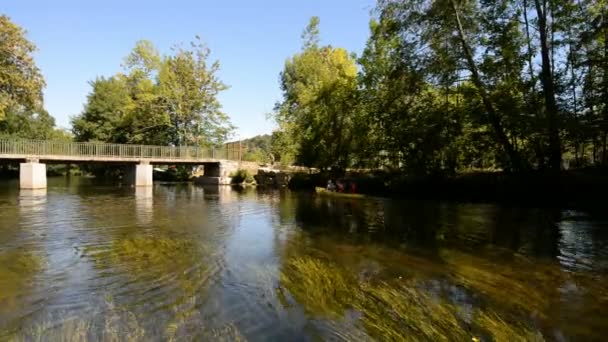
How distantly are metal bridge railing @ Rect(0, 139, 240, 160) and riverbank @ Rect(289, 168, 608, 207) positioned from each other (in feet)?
64.9

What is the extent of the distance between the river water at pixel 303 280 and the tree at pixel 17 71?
24.8 meters

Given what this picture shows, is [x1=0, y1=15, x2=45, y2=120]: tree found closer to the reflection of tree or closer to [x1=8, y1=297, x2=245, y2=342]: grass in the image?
the reflection of tree

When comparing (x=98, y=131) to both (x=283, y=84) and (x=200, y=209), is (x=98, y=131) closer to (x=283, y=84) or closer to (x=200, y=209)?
(x=283, y=84)

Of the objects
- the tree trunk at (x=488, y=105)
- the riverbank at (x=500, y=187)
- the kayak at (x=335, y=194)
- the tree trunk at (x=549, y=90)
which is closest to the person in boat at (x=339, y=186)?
the kayak at (x=335, y=194)

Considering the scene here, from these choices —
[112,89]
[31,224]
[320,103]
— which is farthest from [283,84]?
[31,224]

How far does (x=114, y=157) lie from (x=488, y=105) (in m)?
30.3

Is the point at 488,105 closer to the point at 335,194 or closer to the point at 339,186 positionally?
the point at 335,194

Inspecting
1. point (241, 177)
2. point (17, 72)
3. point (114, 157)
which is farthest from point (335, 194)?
point (17, 72)

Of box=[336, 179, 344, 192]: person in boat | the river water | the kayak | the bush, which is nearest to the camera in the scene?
the river water

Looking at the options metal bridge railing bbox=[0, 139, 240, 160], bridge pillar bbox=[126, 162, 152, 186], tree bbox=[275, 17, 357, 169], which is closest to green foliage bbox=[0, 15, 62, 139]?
metal bridge railing bbox=[0, 139, 240, 160]

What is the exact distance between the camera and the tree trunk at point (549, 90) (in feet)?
67.8

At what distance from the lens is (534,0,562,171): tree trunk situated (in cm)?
2066

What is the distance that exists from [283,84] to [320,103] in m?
22.0

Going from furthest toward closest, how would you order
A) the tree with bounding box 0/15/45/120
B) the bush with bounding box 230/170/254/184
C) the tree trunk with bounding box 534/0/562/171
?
the bush with bounding box 230/170/254/184 < the tree with bounding box 0/15/45/120 < the tree trunk with bounding box 534/0/562/171
